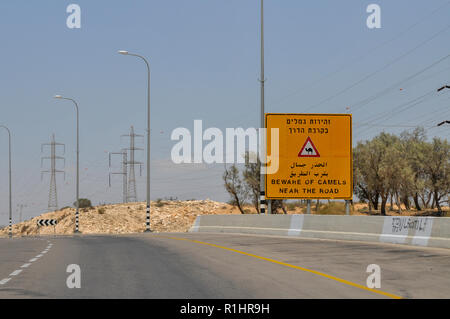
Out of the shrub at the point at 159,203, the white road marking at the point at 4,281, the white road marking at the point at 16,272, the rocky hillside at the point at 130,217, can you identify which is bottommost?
the rocky hillside at the point at 130,217

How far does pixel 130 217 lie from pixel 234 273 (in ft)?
283

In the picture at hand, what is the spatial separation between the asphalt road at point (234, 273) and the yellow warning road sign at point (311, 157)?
12382 millimetres

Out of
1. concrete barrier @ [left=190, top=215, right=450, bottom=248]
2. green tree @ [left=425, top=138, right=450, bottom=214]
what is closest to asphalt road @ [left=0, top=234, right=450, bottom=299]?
concrete barrier @ [left=190, top=215, right=450, bottom=248]

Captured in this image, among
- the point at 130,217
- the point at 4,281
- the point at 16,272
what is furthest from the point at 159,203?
the point at 4,281

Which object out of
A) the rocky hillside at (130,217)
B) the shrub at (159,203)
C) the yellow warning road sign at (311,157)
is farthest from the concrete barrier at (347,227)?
the shrub at (159,203)

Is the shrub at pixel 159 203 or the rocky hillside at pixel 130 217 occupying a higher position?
the shrub at pixel 159 203

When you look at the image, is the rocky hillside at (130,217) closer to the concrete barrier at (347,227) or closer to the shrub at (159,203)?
the shrub at (159,203)

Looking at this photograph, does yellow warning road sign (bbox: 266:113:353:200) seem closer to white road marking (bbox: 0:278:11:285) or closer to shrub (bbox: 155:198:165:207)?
white road marking (bbox: 0:278:11:285)

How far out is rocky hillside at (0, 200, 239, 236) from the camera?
296 feet

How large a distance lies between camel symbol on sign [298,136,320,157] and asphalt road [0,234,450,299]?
1289cm

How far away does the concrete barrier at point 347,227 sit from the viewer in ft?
68.5
